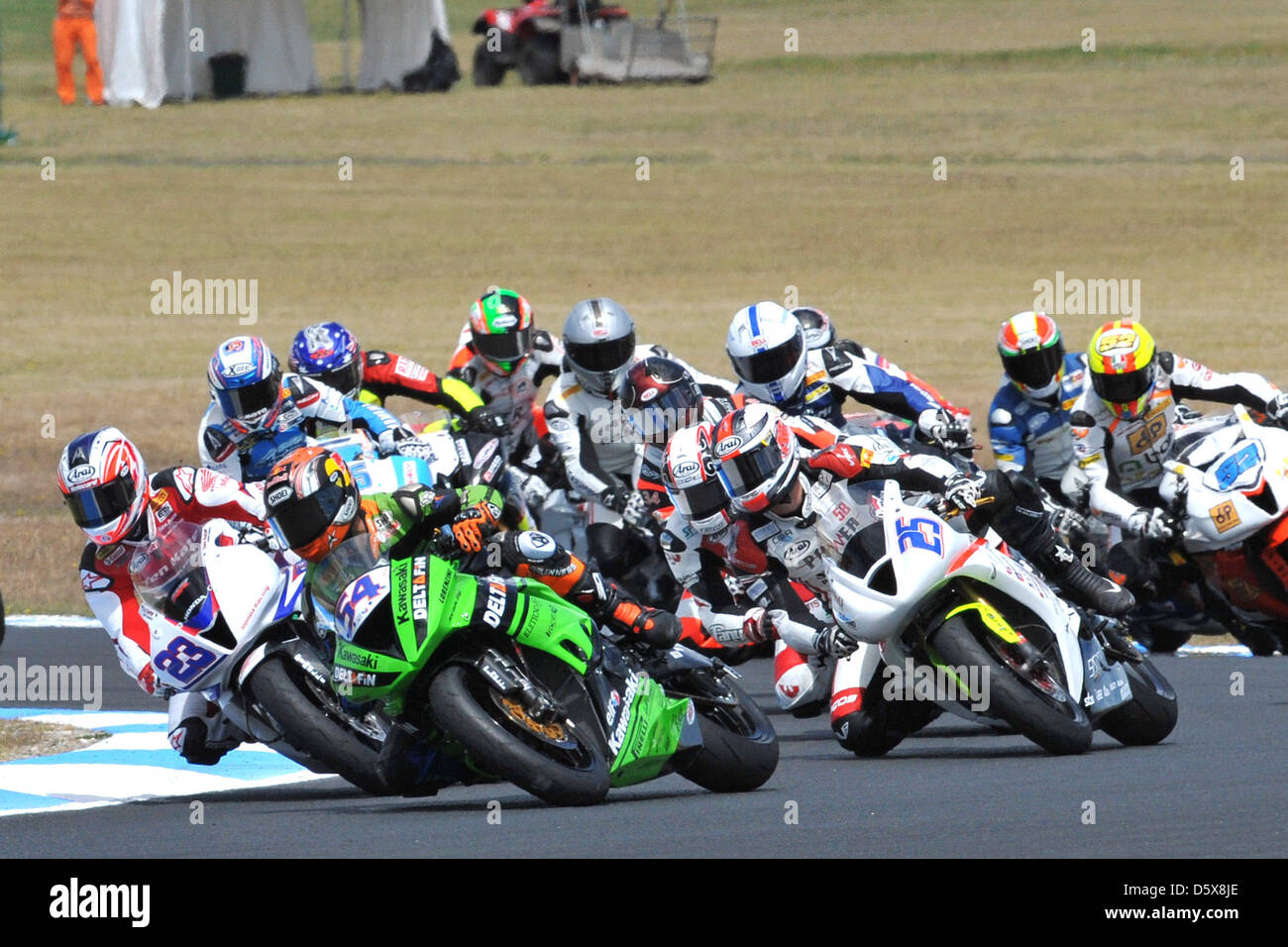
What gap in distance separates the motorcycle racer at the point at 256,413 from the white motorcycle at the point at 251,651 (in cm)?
298

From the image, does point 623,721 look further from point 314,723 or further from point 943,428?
point 943,428

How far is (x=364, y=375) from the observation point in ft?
51.0

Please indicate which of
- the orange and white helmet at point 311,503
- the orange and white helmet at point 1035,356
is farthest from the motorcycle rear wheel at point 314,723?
the orange and white helmet at point 1035,356

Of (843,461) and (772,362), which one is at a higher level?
(772,362)

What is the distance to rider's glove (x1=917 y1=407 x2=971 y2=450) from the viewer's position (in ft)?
41.4

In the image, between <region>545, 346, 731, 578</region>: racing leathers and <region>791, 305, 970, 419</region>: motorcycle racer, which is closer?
<region>791, 305, 970, 419</region>: motorcycle racer

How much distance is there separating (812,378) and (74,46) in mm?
37029

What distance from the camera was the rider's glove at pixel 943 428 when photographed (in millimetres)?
12609

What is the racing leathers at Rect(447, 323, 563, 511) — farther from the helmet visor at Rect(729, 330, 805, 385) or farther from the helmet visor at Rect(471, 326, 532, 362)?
the helmet visor at Rect(729, 330, 805, 385)

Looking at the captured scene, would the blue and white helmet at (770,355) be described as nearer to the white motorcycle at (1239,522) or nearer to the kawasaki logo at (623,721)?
the white motorcycle at (1239,522)
